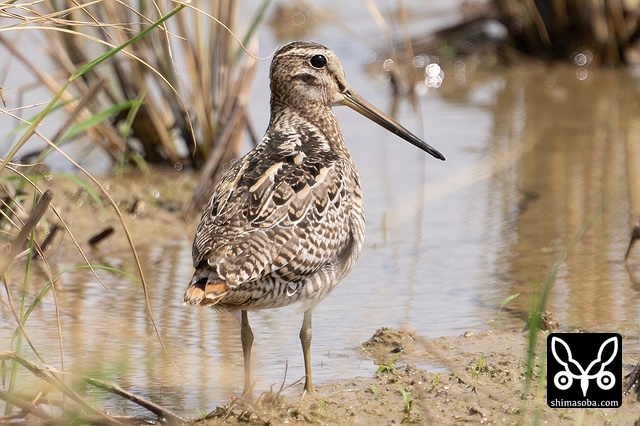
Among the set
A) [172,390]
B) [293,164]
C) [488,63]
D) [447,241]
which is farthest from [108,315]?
[488,63]

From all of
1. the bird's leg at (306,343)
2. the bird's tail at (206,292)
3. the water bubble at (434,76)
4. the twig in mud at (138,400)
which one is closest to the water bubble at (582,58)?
the water bubble at (434,76)

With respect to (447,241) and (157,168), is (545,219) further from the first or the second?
(157,168)

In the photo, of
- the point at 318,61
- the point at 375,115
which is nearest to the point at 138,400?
the point at 318,61

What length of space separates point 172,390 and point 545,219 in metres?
3.06

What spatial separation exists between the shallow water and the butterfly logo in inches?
17.3

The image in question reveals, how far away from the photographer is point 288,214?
15.1ft

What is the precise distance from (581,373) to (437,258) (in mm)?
2099

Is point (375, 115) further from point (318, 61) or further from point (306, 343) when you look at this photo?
point (306, 343)

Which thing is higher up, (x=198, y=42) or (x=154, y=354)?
(x=198, y=42)

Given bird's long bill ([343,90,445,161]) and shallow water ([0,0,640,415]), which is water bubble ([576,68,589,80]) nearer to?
shallow water ([0,0,640,415])

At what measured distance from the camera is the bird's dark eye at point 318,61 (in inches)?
214

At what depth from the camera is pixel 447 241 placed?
682 cm

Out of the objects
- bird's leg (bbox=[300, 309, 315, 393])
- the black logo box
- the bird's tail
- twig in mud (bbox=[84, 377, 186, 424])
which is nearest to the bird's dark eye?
bird's leg (bbox=[300, 309, 315, 393])

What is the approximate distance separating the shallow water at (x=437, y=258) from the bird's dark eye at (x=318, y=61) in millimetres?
1260
